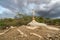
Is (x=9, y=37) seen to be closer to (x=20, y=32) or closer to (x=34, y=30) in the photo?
(x=20, y=32)

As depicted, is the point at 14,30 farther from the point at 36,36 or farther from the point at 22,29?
the point at 36,36

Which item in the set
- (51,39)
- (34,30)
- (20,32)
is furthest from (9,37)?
(51,39)

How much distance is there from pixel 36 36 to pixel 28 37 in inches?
23.6

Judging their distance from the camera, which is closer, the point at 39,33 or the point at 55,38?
the point at 55,38

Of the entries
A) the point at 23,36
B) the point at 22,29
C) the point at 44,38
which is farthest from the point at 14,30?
the point at 44,38

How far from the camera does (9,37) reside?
13.6m

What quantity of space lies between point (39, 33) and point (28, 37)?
106cm

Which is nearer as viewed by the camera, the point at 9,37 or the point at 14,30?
the point at 9,37

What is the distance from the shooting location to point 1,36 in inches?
563

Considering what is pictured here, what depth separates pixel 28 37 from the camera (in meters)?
13.0

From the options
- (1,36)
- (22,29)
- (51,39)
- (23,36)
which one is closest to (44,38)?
(51,39)

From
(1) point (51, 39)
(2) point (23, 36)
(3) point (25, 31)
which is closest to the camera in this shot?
(1) point (51, 39)

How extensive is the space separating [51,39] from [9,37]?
3350mm

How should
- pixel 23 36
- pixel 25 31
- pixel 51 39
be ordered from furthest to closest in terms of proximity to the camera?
pixel 25 31 → pixel 23 36 → pixel 51 39
